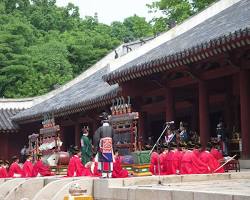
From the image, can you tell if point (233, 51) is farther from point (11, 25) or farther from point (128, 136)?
point (11, 25)

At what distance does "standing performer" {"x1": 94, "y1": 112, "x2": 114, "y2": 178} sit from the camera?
11.4 m

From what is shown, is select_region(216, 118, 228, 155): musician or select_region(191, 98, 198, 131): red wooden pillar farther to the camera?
select_region(191, 98, 198, 131): red wooden pillar

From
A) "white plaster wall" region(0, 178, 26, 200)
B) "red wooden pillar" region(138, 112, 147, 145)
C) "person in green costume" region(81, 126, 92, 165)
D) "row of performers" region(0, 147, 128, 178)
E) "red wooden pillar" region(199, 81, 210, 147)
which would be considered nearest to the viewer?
"row of performers" region(0, 147, 128, 178)

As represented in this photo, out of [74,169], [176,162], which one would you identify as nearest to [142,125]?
[74,169]

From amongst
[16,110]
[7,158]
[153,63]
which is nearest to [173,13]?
[16,110]

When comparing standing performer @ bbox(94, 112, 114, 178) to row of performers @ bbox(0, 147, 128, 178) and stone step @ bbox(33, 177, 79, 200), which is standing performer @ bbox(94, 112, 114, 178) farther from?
stone step @ bbox(33, 177, 79, 200)

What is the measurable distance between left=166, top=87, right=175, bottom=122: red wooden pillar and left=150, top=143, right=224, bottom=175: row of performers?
3.92 meters

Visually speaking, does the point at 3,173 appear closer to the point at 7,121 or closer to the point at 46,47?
the point at 7,121

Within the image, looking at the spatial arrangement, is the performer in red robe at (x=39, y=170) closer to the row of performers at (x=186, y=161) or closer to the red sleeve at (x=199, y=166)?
the row of performers at (x=186, y=161)

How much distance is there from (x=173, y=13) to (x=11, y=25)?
14.7 metres

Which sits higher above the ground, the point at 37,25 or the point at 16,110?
the point at 37,25

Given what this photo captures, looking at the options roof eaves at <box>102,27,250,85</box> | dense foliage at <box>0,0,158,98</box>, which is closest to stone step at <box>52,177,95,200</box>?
roof eaves at <box>102,27,250,85</box>

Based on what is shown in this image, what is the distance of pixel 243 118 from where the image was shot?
13211 mm

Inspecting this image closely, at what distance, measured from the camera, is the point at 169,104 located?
54.7 feet
